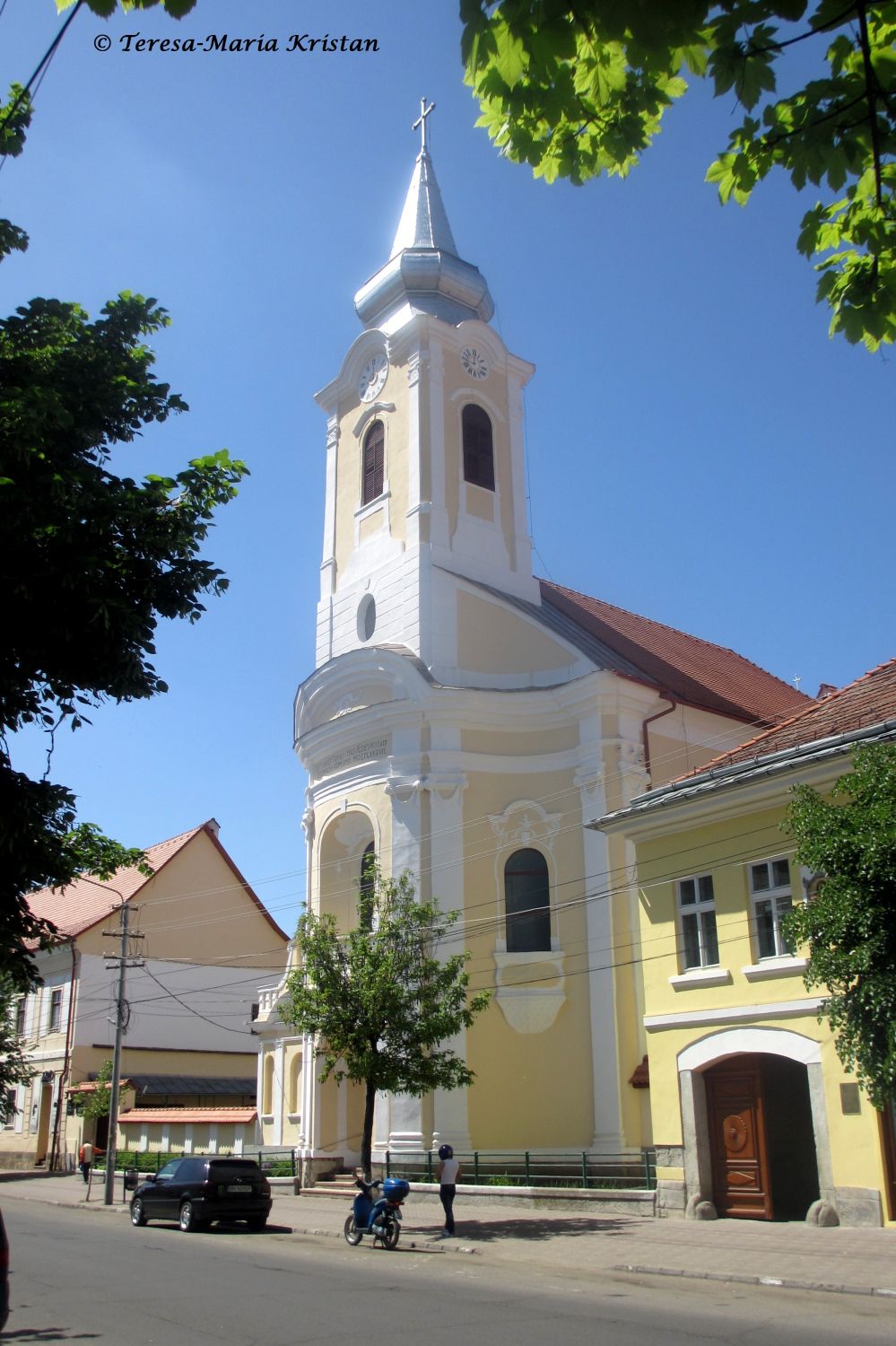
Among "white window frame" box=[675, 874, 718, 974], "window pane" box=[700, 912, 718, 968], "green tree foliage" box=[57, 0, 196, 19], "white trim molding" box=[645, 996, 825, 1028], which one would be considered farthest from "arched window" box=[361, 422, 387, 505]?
"green tree foliage" box=[57, 0, 196, 19]

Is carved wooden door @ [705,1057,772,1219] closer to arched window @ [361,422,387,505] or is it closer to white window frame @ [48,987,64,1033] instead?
arched window @ [361,422,387,505]

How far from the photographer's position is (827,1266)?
41.4 feet

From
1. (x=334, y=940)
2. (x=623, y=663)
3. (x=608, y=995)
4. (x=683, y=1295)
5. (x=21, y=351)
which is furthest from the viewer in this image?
(x=623, y=663)

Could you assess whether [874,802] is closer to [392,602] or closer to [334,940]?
[334,940]

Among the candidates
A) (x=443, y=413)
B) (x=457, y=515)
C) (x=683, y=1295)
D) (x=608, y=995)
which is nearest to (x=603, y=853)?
(x=608, y=995)

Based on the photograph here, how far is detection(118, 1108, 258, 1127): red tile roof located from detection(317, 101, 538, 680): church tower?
12.2m

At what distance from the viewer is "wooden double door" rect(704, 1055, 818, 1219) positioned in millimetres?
17109

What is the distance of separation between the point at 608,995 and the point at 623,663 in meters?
8.27

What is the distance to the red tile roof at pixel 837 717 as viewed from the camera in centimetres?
1702

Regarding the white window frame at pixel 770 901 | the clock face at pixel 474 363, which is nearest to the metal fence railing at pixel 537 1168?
the white window frame at pixel 770 901

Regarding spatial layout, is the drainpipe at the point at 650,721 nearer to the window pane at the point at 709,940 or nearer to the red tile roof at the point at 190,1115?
the window pane at the point at 709,940

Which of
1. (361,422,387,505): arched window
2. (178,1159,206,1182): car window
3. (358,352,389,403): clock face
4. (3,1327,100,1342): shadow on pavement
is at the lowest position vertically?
(3,1327,100,1342): shadow on pavement

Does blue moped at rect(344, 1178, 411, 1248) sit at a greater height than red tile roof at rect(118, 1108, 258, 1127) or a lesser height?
lesser

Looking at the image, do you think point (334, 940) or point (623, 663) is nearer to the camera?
point (334, 940)
